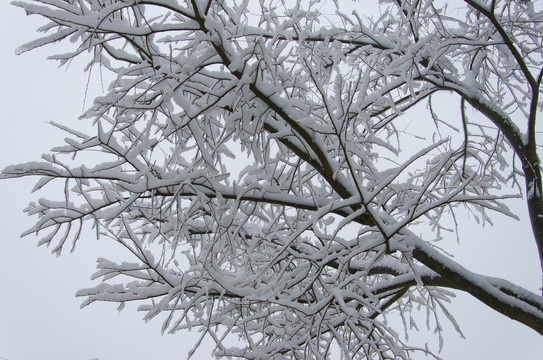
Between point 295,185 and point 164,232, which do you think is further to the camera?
point 295,185

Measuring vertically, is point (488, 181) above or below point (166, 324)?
above

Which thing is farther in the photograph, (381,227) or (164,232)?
(164,232)

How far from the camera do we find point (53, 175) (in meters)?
2.11

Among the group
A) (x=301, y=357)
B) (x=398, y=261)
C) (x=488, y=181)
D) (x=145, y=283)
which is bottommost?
(x=301, y=357)

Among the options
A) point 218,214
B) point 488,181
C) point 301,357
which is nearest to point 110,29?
point 218,214

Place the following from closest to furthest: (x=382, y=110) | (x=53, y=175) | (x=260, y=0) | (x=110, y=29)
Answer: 1. (x=110, y=29)
2. (x=53, y=175)
3. (x=260, y=0)
4. (x=382, y=110)

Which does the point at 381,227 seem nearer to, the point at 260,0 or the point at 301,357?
the point at 301,357

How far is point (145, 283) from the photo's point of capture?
305 centimetres

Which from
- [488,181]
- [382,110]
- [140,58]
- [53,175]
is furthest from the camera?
[382,110]

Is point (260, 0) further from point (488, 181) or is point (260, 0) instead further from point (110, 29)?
point (488, 181)

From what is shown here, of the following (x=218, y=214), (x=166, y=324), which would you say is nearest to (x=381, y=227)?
(x=218, y=214)

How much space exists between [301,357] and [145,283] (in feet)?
4.03

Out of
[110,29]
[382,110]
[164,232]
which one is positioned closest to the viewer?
[110,29]

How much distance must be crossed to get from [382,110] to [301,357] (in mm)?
2446
